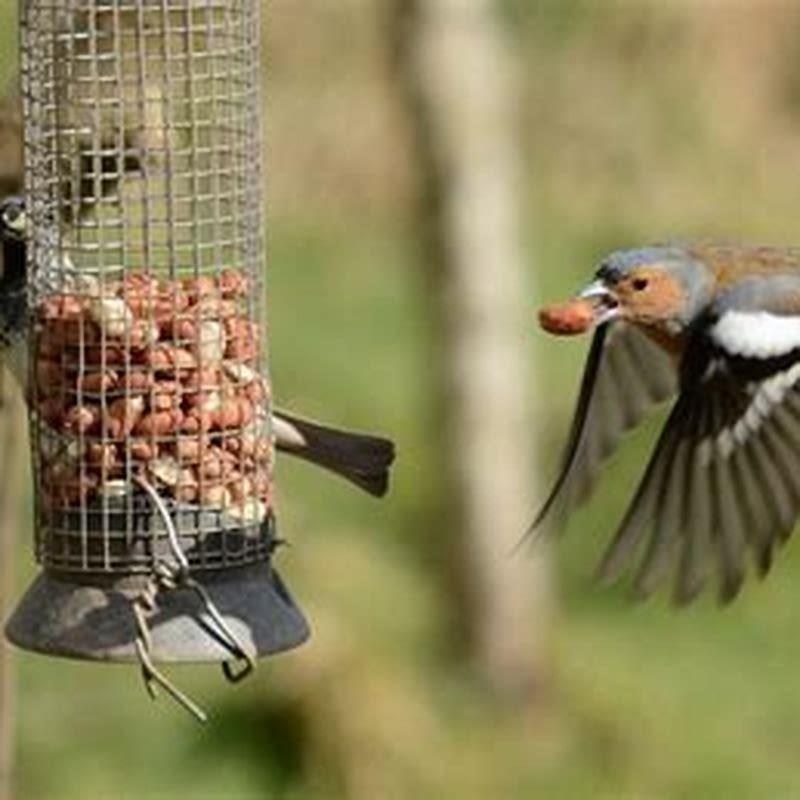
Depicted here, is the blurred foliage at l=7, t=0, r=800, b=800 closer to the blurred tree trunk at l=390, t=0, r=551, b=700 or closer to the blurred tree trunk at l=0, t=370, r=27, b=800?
the blurred tree trunk at l=390, t=0, r=551, b=700

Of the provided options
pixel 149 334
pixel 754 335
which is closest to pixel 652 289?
pixel 754 335

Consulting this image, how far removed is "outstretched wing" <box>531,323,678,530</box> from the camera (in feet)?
19.2

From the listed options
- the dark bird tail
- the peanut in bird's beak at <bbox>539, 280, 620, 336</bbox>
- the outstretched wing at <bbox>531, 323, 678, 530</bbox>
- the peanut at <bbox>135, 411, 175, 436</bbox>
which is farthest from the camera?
the outstretched wing at <bbox>531, 323, 678, 530</bbox>

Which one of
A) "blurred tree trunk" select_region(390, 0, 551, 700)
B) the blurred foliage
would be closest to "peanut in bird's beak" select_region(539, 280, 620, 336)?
the blurred foliage

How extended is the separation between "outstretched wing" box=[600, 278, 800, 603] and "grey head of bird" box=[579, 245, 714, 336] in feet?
0.17

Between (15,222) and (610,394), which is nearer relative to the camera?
(15,222)

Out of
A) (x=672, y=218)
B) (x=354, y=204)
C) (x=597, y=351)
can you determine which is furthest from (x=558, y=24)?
(x=597, y=351)

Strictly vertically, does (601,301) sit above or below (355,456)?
above

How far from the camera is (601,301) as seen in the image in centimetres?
540

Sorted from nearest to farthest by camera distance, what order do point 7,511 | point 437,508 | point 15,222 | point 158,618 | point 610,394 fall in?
point 158,618 < point 15,222 < point 7,511 < point 610,394 < point 437,508

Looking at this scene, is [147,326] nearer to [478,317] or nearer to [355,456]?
[355,456]

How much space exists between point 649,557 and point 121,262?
1104mm

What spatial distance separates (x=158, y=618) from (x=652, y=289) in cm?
128

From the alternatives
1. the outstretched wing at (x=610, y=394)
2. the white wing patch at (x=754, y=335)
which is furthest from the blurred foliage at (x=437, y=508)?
the white wing patch at (x=754, y=335)
